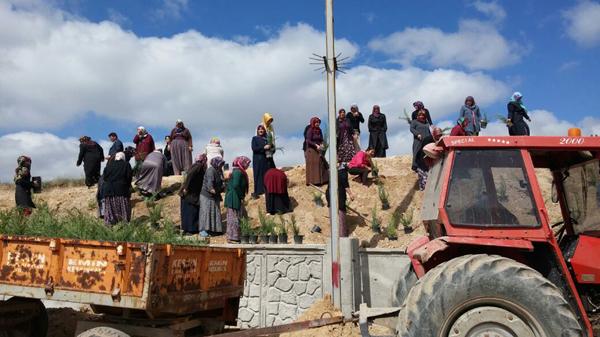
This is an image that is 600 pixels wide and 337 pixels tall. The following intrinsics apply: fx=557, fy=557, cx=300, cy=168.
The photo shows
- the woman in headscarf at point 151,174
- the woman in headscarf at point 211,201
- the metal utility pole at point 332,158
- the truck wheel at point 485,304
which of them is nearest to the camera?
the truck wheel at point 485,304

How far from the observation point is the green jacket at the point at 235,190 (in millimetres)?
11328

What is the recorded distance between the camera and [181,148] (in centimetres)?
1591

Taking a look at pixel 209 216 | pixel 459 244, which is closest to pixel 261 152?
pixel 209 216

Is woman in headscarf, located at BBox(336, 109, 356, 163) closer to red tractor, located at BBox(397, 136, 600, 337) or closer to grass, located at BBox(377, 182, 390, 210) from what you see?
grass, located at BBox(377, 182, 390, 210)

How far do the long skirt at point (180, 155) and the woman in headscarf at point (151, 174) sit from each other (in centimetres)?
88

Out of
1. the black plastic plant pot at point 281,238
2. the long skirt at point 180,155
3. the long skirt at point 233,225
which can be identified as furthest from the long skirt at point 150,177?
the black plastic plant pot at point 281,238

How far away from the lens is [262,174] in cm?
1408

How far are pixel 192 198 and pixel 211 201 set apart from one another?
482 mm

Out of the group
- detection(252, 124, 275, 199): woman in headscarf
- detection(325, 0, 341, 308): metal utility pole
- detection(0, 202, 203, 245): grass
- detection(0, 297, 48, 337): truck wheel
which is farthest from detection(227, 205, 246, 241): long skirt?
detection(0, 297, 48, 337): truck wheel

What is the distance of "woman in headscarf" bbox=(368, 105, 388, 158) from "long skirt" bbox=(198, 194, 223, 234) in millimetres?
6190

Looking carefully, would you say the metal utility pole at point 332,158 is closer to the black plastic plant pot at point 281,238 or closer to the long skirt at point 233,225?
the black plastic plant pot at point 281,238

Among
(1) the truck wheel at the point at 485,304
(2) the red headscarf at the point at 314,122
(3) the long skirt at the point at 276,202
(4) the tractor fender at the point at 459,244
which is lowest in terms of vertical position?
(1) the truck wheel at the point at 485,304

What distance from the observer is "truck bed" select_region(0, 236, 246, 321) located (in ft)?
15.4

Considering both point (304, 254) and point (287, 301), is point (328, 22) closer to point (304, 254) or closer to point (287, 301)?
point (304, 254)
